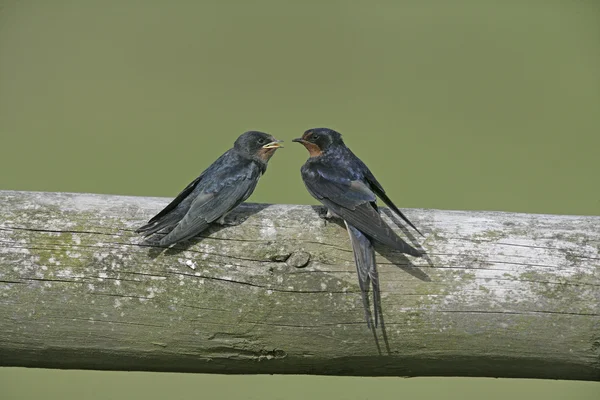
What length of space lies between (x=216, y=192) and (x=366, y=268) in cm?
87

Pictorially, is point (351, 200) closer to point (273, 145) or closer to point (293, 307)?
point (293, 307)

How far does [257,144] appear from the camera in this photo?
12.8 feet

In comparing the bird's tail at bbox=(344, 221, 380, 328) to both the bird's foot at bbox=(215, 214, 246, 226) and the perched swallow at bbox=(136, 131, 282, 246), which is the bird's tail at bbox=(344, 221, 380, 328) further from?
the perched swallow at bbox=(136, 131, 282, 246)

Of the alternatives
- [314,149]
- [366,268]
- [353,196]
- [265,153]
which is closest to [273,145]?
[265,153]

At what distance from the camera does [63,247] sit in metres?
2.81

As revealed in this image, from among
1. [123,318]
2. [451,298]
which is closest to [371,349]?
[451,298]

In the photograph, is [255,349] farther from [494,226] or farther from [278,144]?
[278,144]

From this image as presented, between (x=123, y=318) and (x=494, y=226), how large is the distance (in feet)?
5.15

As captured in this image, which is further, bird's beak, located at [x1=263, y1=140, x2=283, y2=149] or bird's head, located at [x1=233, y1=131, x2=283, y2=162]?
bird's beak, located at [x1=263, y1=140, x2=283, y2=149]

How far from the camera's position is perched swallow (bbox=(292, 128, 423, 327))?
8.93 feet

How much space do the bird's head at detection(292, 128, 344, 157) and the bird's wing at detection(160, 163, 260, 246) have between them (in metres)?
0.39

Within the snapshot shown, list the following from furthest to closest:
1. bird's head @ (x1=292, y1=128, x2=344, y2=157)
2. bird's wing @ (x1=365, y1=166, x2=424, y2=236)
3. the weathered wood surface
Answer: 1. bird's head @ (x1=292, y1=128, x2=344, y2=157)
2. bird's wing @ (x1=365, y1=166, x2=424, y2=236)
3. the weathered wood surface

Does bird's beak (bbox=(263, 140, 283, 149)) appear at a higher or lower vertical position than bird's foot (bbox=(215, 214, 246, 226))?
higher

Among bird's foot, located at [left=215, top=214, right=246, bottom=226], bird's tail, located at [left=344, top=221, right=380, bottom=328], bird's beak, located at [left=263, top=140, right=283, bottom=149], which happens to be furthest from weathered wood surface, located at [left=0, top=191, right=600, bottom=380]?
bird's beak, located at [left=263, top=140, right=283, bottom=149]
